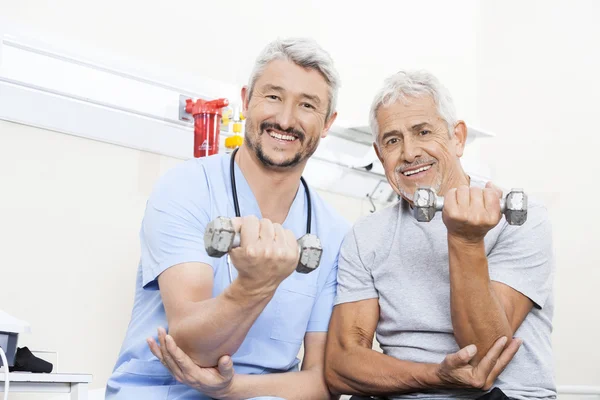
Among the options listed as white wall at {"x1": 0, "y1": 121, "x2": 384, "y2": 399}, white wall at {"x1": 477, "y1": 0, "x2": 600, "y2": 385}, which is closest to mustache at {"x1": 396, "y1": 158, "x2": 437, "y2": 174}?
white wall at {"x1": 0, "y1": 121, "x2": 384, "y2": 399}

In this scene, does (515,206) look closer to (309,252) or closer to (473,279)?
(473,279)

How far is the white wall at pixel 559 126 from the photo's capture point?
2898mm

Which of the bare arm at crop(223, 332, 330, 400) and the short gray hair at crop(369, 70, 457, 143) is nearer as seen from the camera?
the bare arm at crop(223, 332, 330, 400)

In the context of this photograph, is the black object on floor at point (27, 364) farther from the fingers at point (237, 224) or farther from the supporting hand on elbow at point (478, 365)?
the supporting hand on elbow at point (478, 365)

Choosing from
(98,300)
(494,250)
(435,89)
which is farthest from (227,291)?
(98,300)

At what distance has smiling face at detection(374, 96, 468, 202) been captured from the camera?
1.61 metres

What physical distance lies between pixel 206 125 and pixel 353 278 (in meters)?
0.70

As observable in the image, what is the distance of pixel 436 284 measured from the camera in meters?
1.50

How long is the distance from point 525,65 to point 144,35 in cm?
164

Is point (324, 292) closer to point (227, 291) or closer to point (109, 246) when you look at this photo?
point (227, 291)

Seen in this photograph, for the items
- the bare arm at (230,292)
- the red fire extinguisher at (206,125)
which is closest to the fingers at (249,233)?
the bare arm at (230,292)

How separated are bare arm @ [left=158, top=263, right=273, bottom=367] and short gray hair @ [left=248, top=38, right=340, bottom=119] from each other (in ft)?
1.48

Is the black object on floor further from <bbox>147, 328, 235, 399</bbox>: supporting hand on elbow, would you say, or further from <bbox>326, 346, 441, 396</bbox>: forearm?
<bbox>326, 346, 441, 396</bbox>: forearm

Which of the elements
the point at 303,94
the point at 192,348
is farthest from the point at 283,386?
the point at 303,94
